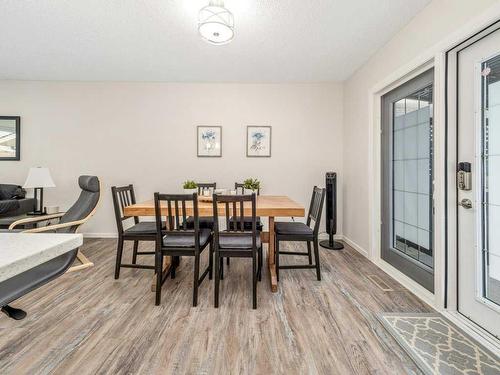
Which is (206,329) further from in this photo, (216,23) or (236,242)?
(216,23)

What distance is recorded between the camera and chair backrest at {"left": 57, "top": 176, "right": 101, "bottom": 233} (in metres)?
1.79

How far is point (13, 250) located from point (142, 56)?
3.14m

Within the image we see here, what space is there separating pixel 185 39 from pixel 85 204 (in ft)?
6.80

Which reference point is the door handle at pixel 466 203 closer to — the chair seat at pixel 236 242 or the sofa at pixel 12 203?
the chair seat at pixel 236 242

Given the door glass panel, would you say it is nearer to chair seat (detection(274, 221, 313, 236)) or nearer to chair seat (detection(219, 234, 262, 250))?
chair seat (detection(274, 221, 313, 236))

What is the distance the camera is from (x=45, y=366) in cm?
145

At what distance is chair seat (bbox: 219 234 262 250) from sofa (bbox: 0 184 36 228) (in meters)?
3.12

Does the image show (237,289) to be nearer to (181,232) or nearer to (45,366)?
(181,232)

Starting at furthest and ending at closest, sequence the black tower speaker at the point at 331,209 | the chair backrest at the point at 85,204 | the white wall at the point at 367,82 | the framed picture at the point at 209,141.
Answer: the framed picture at the point at 209,141 → the black tower speaker at the point at 331,209 → the white wall at the point at 367,82 → the chair backrest at the point at 85,204

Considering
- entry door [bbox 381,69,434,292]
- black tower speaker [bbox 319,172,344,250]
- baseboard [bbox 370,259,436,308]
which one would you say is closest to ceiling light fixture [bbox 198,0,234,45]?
entry door [bbox 381,69,434,292]

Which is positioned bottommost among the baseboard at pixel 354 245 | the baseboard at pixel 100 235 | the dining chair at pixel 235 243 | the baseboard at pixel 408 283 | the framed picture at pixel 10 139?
the baseboard at pixel 408 283

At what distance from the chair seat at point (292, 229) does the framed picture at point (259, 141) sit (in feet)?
5.49

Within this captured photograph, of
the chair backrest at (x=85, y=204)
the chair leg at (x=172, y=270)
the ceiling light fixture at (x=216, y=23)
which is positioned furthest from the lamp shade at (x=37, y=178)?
the ceiling light fixture at (x=216, y=23)

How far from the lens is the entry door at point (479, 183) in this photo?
1.68 metres
